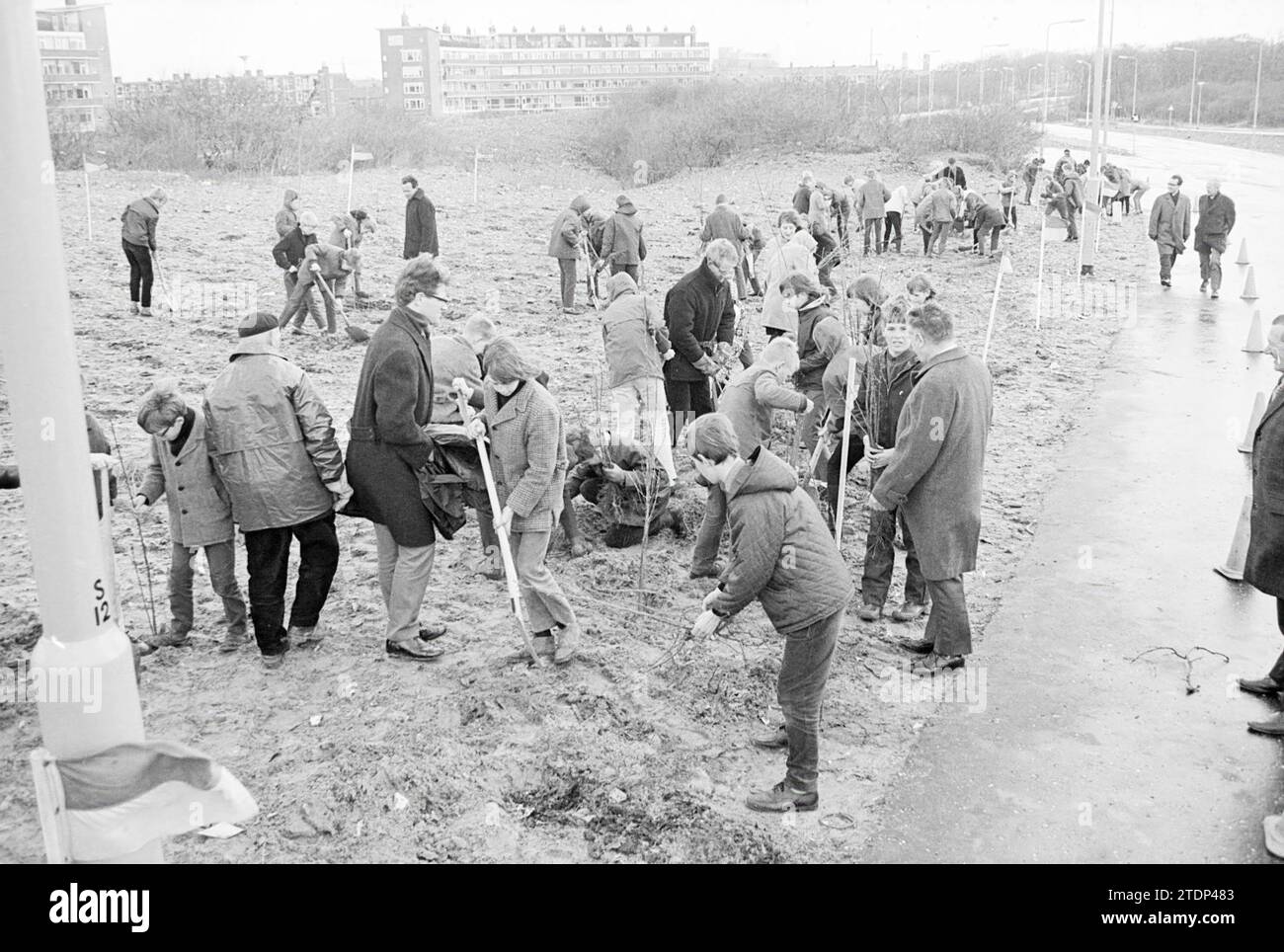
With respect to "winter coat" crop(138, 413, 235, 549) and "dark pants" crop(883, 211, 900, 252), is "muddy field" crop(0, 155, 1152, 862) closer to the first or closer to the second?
"winter coat" crop(138, 413, 235, 549)

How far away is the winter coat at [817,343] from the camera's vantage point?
793 cm

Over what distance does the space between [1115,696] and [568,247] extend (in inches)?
434

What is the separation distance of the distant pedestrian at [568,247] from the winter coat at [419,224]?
1637 millimetres

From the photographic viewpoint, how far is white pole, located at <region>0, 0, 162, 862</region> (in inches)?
120

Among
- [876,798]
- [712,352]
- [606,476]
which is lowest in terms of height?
[876,798]

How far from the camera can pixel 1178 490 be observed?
9.82m

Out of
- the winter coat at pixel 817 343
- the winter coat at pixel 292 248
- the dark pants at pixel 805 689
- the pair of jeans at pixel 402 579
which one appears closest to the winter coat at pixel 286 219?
the winter coat at pixel 292 248

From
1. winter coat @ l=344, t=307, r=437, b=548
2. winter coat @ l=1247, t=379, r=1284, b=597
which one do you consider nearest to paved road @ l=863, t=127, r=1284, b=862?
winter coat @ l=1247, t=379, r=1284, b=597

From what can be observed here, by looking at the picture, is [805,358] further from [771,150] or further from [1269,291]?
[771,150]

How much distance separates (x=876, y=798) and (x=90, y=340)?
11.4m

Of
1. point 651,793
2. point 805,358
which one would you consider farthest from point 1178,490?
point 651,793

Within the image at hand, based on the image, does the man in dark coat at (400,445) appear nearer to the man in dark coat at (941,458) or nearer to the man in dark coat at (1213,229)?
the man in dark coat at (941,458)

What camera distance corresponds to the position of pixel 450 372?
7312 millimetres
